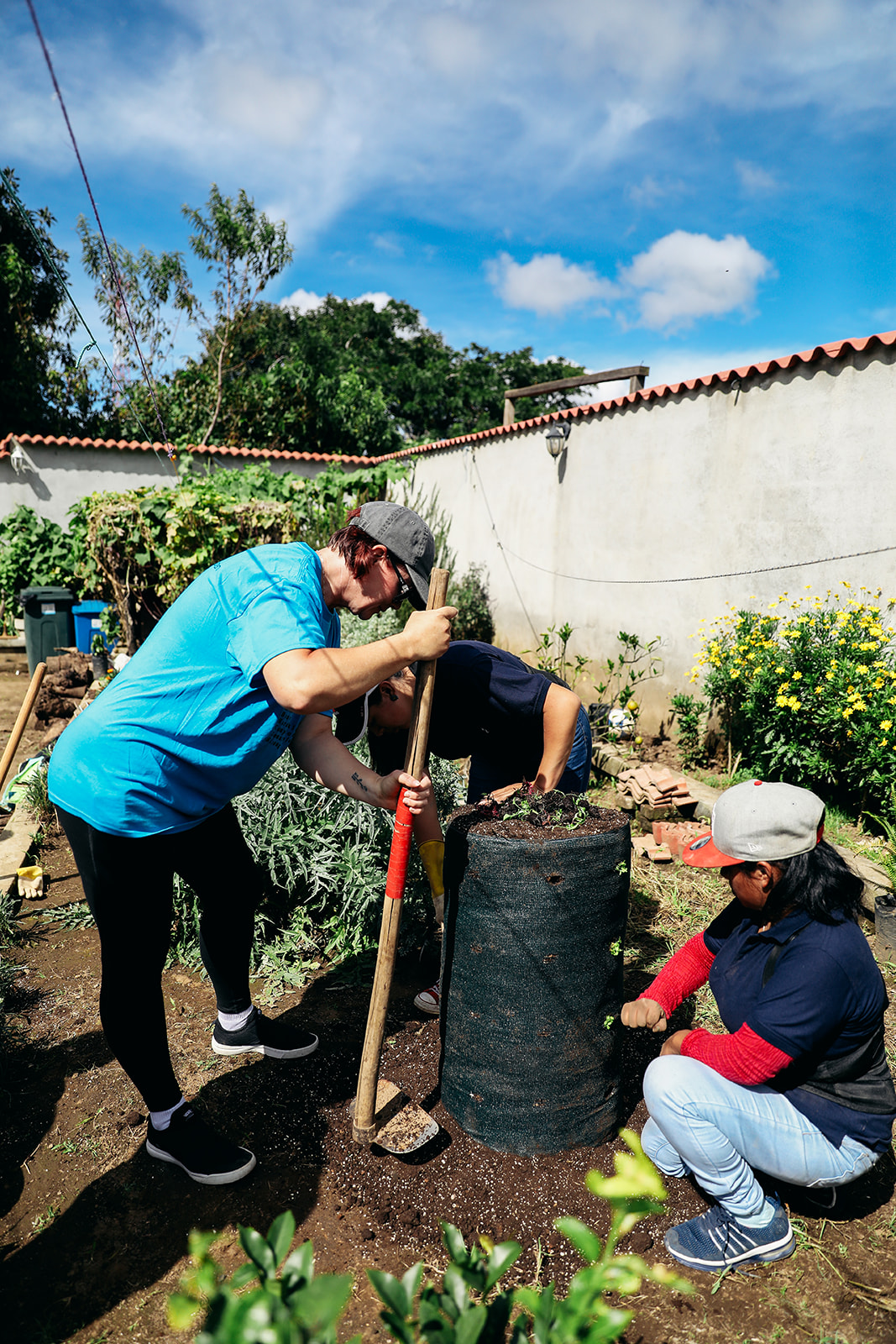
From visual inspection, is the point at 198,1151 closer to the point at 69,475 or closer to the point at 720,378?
the point at 720,378

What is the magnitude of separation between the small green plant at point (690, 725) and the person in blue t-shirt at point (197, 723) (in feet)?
12.8

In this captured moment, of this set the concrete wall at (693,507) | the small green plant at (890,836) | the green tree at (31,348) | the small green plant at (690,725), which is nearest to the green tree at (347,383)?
the green tree at (31,348)

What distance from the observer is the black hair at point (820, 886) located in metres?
1.76

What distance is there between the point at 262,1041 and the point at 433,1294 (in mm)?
1903

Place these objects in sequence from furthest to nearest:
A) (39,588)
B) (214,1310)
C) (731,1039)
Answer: (39,588)
(731,1039)
(214,1310)

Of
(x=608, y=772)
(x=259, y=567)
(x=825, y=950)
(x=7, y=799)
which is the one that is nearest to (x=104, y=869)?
(x=259, y=567)

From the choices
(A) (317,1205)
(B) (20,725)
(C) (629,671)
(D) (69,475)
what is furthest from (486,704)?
(D) (69,475)

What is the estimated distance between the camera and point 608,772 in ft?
18.0

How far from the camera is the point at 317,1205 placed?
1.95 meters

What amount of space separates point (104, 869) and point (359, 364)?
23981 millimetres

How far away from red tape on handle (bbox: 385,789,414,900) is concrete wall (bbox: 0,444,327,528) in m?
10.5

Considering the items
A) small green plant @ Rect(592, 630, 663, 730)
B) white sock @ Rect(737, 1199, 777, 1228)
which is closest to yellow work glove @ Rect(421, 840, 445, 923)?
white sock @ Rect(737, 1199, 777, 1228)

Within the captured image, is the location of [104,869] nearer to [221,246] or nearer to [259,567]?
[259,567]

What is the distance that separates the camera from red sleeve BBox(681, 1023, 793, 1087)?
5.64ft
